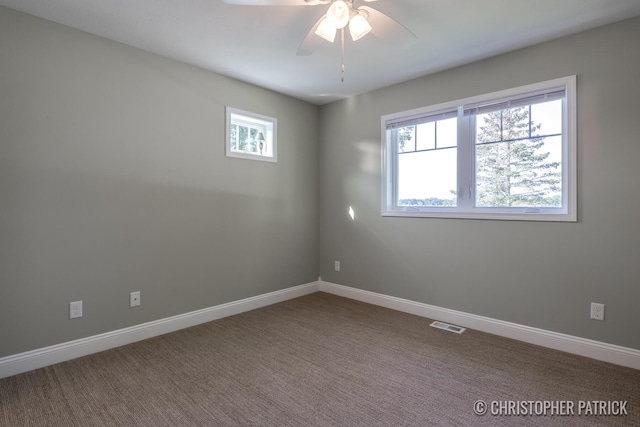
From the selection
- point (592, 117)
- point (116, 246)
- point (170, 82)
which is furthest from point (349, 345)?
point (170, 82)

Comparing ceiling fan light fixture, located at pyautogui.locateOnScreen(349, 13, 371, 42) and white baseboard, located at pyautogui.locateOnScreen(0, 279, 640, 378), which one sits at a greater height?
ceiling fan light fixture, located at pyautogui.locateOnScreen(349, 13, 371, 42)

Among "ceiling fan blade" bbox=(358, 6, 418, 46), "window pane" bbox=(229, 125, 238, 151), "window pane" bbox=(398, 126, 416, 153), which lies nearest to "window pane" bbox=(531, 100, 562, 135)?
"window pane" bbox=(398, 126, 416, 153)

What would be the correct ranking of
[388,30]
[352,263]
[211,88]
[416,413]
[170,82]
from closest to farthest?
1. [416,413]
2. [388,30]
3. [170,82]
4. [211,88]
5. [352,263]

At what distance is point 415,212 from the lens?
3.38 meters

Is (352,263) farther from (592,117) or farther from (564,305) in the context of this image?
(592,117)

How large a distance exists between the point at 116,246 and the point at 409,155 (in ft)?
9.55

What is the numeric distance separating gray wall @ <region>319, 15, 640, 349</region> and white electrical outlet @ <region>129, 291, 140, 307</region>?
2324 mm

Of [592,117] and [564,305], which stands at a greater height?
[592,117]

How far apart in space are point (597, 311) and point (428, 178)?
173 centimetres

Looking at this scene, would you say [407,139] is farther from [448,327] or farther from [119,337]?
[119,337]

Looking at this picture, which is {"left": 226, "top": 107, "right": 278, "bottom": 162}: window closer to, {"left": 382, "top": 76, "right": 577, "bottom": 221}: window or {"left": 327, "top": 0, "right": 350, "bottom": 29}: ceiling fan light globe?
{"left": 382, "top": 76, "right": 577, "bottom": 221}: window

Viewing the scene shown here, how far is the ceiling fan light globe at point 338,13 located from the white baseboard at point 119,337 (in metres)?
2.71

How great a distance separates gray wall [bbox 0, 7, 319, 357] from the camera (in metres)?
2.20

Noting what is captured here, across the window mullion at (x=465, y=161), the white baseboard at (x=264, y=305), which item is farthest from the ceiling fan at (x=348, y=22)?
the white baseboard at (x=264, y=305)
